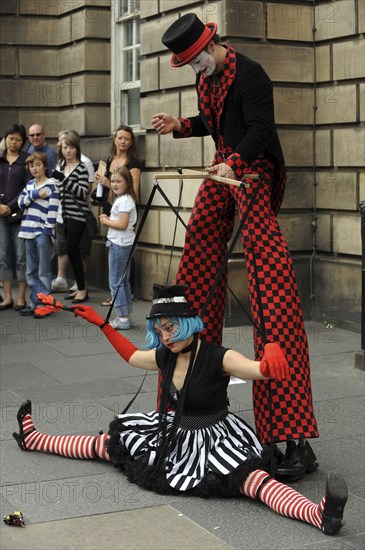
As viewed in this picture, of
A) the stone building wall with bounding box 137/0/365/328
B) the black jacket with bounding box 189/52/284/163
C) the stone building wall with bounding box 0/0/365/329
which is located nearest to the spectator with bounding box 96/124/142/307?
the stone building wall with bounding box 0/0/365/329

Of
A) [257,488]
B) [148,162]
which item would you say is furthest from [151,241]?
[257,488]

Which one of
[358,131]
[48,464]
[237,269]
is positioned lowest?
[48,464]

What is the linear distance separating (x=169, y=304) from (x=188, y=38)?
1.33 metres

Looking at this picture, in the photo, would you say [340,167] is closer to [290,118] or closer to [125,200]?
[290,118]

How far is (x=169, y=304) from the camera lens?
17.2 feet

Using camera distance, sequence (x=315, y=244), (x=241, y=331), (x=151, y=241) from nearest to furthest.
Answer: (x=241, y=331) → (x=315, y=244) → (x=151, y=241)

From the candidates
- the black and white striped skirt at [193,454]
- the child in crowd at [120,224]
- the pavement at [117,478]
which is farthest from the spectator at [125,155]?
the black and white striped skirt at [193,454]

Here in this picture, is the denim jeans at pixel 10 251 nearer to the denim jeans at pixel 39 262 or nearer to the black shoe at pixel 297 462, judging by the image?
the denim jeans at pixel 39 262

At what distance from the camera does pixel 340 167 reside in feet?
34.5

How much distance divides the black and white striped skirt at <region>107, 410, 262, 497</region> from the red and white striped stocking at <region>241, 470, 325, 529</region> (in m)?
0.05

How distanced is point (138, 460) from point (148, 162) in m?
7.01

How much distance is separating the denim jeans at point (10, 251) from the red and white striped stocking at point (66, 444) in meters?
5.36

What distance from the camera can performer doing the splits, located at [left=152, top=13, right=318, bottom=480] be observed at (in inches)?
217

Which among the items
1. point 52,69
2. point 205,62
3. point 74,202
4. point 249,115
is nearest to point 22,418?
point 249,115
